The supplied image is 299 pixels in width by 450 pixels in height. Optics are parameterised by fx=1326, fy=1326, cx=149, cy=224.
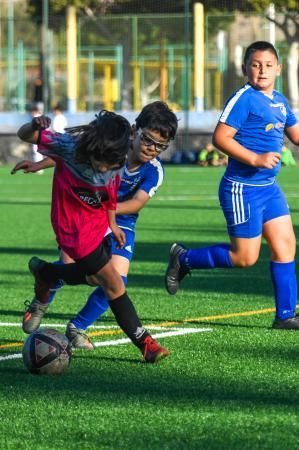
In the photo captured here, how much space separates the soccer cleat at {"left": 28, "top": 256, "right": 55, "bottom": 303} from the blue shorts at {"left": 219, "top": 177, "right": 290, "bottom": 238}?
1.45 m

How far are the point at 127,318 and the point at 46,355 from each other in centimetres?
57

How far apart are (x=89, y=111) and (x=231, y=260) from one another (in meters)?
36.2

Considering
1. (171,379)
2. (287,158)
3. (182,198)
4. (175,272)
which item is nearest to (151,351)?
(171,379)

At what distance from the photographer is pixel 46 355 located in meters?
7.46

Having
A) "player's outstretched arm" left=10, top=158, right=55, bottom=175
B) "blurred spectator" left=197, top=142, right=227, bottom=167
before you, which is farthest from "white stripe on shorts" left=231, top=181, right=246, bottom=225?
"blurred spectator" left=197, top=142, right=227, bottom=167

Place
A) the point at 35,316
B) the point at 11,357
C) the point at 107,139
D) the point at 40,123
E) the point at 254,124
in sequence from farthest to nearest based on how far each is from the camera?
the point at 254,124, the point at 35,316, the point at 11,357, the point at 40,123, the point at 107,139

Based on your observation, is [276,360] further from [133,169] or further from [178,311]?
[178,311]

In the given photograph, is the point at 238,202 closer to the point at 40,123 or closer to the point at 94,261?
the point at 94,261

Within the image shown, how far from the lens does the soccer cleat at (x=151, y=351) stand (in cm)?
777

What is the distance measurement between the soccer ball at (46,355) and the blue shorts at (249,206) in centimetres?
201

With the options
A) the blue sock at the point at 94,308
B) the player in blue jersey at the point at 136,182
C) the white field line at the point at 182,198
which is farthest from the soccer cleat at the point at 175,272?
the white field line at the point at 182,198

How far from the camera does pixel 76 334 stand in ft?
28.0

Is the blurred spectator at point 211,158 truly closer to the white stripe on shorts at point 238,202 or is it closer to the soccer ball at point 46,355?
the white stripe on shorts at point 238,202

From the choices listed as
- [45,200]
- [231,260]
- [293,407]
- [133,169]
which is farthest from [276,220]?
[45,200]
